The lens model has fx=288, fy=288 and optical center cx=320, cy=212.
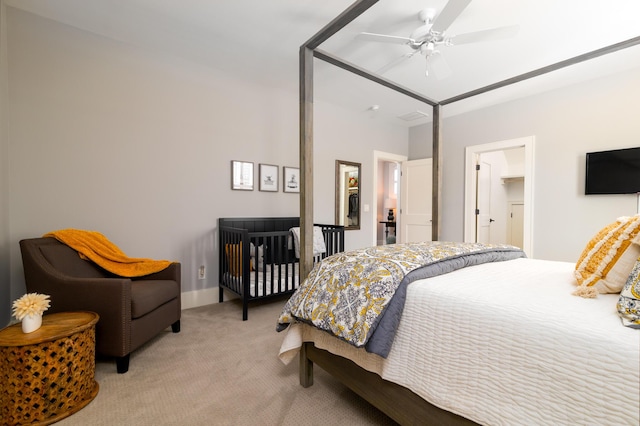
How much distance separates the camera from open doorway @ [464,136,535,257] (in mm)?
3795

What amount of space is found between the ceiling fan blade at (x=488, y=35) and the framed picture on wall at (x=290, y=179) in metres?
2.26

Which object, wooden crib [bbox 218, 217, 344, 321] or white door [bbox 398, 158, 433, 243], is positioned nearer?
wooden crib [bbox 218, 217, 344, 321]

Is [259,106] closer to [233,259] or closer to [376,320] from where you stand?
[233,259]

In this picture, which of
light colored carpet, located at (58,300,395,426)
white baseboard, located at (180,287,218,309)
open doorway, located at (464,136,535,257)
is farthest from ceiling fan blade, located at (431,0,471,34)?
white baseboard, located at (180,287,218,309)

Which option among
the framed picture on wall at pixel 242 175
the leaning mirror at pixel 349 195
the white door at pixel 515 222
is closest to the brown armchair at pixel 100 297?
the framed picture on wall at pixel 242 175

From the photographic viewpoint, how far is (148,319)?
2.03 m

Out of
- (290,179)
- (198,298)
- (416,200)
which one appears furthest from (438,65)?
(198,298)

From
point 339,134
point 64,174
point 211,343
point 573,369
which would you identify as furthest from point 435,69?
point 64,174

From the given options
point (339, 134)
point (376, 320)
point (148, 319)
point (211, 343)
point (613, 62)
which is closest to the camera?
point (376, 320)

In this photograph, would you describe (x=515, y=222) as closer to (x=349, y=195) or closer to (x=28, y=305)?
(x=349, y=195)

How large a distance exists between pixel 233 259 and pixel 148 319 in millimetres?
1018

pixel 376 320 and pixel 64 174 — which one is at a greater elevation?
pixel 64 174

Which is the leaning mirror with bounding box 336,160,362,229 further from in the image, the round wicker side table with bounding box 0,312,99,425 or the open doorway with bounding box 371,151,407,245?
the round wicker side table with bounding box 0,312,99,425

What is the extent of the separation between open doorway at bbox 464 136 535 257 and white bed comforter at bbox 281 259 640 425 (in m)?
3.05
